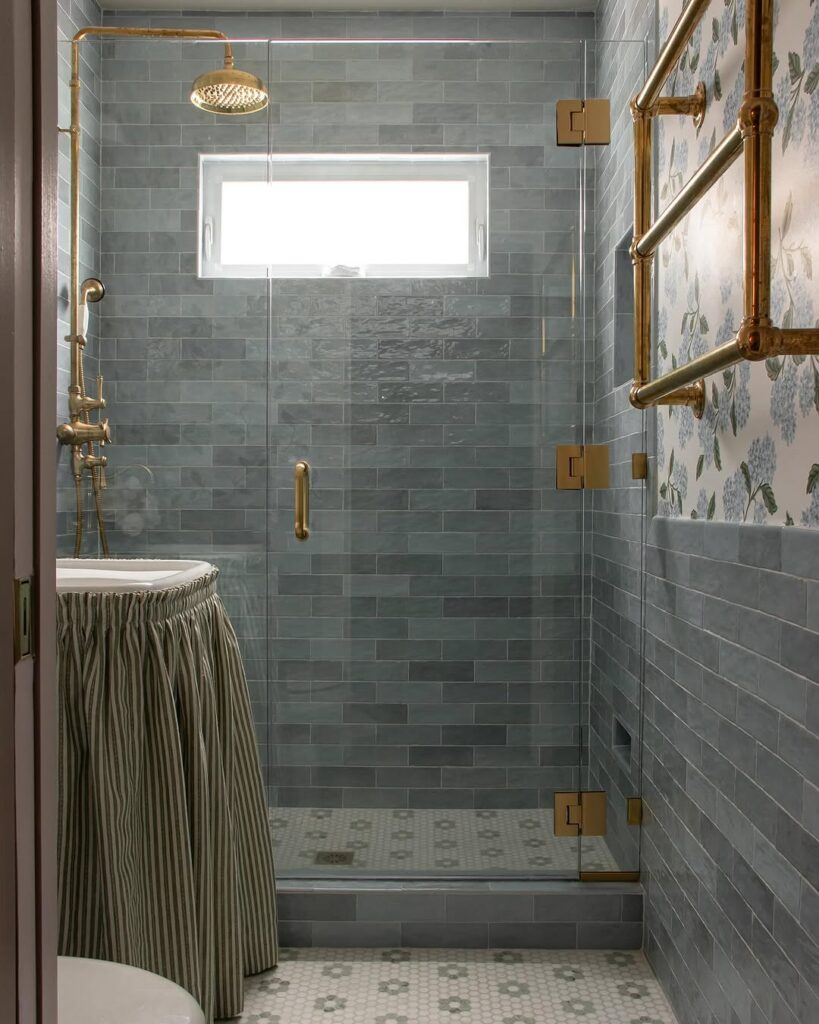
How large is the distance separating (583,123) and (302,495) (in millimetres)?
1117

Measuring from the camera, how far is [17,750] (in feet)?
1.87

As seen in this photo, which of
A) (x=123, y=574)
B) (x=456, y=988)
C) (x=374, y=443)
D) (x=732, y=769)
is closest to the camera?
(x=732, y=769)

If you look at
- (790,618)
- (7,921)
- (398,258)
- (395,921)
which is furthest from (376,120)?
(7,921)

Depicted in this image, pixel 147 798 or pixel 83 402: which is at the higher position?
pixel 83 402

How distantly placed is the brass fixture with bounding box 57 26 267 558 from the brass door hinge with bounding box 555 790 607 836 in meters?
1.27

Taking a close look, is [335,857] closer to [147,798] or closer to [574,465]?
[147,798]

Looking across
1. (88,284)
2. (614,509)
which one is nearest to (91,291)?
(88,284)

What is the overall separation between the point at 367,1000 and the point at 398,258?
5.43 feet

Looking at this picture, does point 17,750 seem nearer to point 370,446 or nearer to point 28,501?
point 28,501

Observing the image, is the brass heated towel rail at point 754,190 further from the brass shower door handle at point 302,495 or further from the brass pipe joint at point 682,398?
the brass shower door handle at point 302,495

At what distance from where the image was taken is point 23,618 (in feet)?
1.91

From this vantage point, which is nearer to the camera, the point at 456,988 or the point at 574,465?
the point at 456,988

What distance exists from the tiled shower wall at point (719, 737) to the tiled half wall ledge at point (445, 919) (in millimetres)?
183

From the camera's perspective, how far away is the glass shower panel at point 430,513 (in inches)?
89.5
